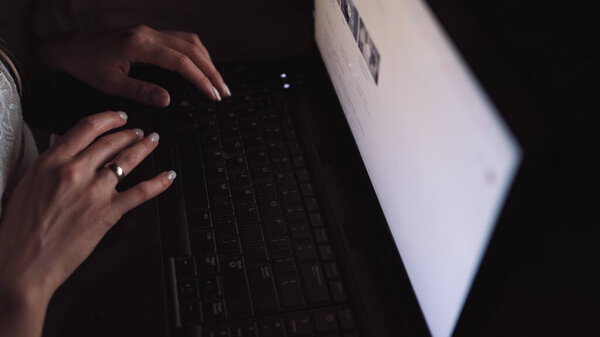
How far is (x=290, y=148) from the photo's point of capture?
0.72m

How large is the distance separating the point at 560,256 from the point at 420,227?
0.13m

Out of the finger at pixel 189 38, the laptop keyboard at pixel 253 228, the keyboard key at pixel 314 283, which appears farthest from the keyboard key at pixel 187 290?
the finger at pixel 189 38

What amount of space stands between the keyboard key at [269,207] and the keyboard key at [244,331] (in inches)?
5.6

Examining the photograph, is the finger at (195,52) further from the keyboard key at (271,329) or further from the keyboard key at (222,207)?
the keyboard key at (271,329)

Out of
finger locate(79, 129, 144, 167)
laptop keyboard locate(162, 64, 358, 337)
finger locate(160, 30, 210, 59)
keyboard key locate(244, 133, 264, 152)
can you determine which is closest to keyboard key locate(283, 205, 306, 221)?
laptop keyboard locate(162, 64, 358, 337)

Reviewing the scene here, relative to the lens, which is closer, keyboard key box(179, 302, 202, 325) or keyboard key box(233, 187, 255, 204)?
keyboard key box(179, 302, 202, 325)

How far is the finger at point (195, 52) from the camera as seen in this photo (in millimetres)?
791

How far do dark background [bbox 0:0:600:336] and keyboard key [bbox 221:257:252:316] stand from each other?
0.22 m

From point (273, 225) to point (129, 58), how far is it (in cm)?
36

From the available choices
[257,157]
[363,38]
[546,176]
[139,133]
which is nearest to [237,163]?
[257,157]

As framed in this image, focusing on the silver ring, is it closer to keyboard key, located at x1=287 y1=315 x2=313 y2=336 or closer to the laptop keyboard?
the laptop keyboard

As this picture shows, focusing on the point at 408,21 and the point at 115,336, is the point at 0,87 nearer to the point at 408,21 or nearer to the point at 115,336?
the point at 115,336

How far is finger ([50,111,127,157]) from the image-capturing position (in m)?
0.66

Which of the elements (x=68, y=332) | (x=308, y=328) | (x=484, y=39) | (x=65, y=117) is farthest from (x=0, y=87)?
(x=484, y=39)
